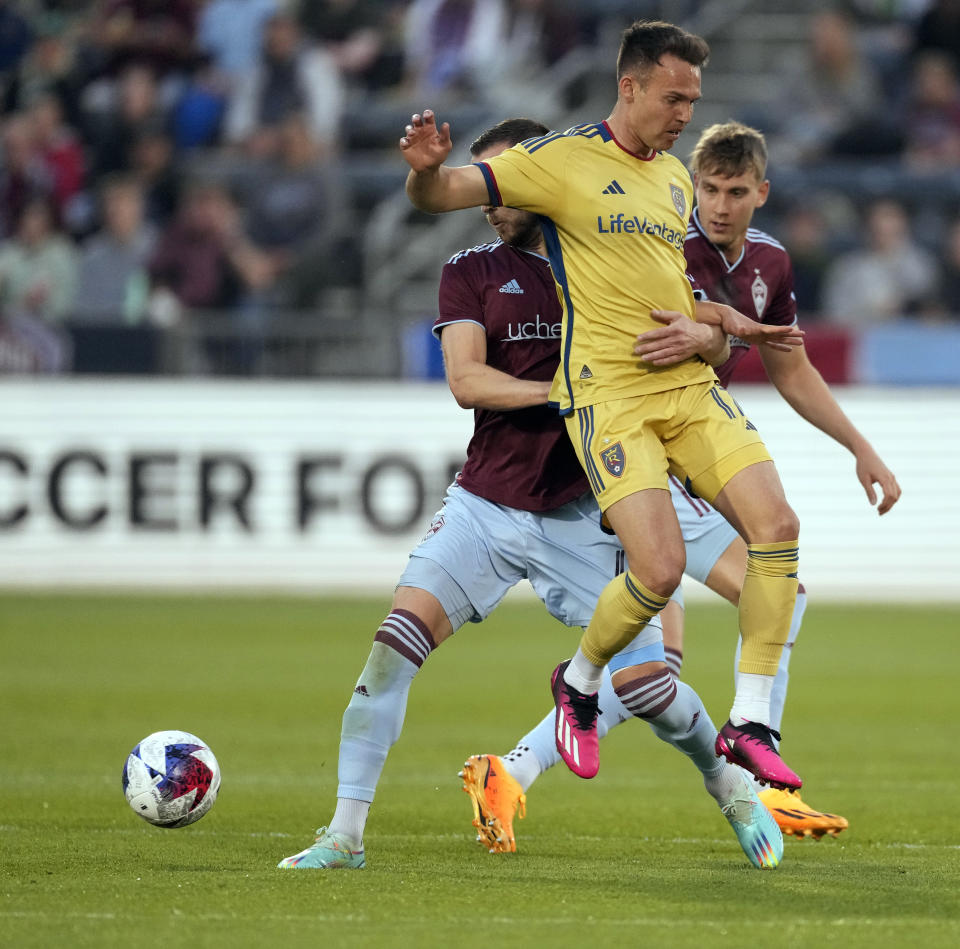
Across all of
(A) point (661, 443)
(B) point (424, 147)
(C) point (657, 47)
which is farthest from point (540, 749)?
(C) point (657, 47)

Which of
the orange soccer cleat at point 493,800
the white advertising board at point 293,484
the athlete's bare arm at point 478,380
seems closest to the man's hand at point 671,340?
the athlete's bare arm at point 478,380

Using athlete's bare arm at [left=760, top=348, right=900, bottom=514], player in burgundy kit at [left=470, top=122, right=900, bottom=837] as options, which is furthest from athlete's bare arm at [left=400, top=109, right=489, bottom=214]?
athlete's bare arm at [left=760, top=348, right=900, bottom=514]

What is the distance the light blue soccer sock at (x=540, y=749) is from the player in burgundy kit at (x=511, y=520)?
6.2 inches

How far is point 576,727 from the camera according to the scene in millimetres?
5828

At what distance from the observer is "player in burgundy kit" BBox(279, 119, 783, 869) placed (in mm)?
5945

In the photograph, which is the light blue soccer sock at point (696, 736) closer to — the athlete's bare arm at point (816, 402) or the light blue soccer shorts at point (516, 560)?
the light blue soccer shorts at point (516, 560)

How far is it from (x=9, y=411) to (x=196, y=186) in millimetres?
3897

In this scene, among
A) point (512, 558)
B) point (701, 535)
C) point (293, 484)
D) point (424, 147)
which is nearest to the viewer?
point (424, 147)

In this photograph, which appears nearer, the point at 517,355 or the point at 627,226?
the point at 627,226

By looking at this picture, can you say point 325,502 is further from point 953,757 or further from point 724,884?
point 724,884

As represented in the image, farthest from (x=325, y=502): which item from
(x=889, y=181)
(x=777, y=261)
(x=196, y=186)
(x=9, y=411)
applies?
(x=777, y=261)

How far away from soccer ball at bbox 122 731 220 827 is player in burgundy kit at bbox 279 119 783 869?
55 centimetres

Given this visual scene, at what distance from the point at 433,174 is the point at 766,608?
1.81 metres

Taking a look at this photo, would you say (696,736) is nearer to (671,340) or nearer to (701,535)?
(701,535)
